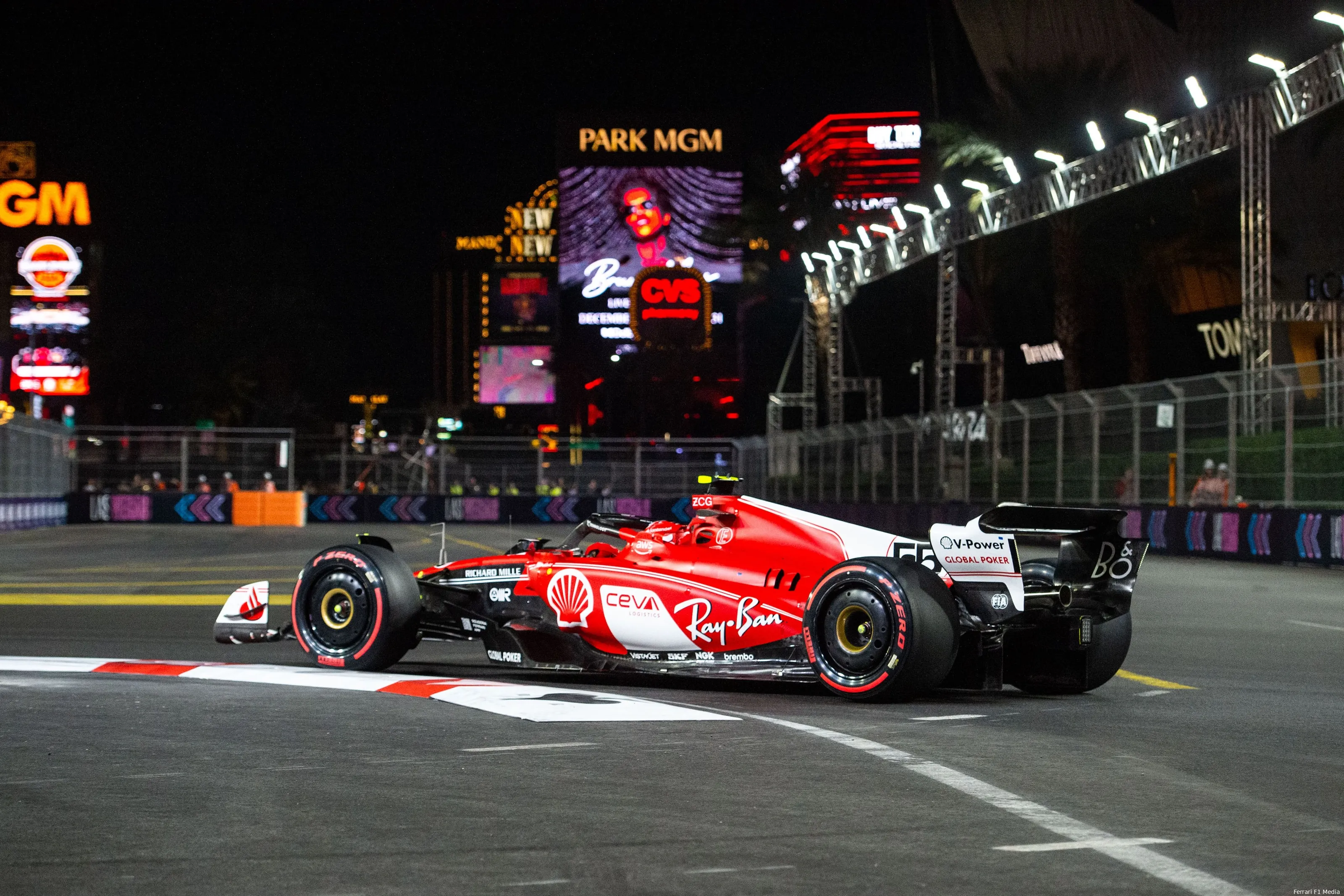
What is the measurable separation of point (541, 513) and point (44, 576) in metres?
32.0

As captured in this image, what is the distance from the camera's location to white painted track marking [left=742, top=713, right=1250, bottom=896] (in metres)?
4.90

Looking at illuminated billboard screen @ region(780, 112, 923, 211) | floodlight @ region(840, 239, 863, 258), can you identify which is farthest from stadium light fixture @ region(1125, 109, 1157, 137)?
illuminated billboard screen @ region(780, 112, 923, 211)

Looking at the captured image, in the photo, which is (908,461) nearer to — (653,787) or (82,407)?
(653,787)

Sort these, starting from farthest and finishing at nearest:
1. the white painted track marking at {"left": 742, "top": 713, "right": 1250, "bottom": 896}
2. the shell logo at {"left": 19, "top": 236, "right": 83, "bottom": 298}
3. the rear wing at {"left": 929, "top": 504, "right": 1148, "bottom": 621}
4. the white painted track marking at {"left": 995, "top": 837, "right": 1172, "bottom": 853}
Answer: the shell logo at {"left": 19, "top": 236, "right": 83, "bottom": 298}
the rear wing at {"left": 929, "top": 504, "right": 1148, "bottom": 621}
the white painted track marking at {"left": 995, "top": 837, "right": 1172, "bottom": 853}
the white painted track marking at {"left": 742, "top": 713, "right": 1250, "bottom": 896}

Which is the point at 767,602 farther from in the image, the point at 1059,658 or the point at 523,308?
the point at 523,308

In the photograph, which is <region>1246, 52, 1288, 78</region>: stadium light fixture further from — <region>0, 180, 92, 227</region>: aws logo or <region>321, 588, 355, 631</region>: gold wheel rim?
<region>0, 180, 92, 227</region>: aws logo

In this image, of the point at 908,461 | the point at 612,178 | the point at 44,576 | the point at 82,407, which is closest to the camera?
the point at 44,576

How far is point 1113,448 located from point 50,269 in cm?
5700

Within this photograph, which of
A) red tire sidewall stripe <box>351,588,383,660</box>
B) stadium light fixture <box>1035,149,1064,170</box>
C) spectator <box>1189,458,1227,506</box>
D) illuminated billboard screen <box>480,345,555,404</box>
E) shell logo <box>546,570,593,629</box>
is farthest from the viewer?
illuminated billboard screen <box>480,345,555,404</box>

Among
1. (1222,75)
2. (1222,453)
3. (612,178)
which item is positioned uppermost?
(612,178)

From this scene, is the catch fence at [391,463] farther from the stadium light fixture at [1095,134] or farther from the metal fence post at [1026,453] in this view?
the stadium light fixture at [1095,134]

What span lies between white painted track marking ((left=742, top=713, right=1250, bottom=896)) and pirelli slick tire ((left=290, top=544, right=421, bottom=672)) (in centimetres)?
320

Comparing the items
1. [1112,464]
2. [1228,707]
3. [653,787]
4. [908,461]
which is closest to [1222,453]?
[1112,464]

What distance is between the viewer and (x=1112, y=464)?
32562 mm
